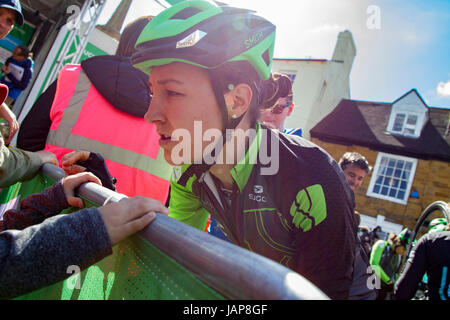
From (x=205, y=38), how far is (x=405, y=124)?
65.7ft

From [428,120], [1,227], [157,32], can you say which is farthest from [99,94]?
[428,120]

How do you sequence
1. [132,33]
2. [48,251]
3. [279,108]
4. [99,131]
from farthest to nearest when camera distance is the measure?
[279,108], [132,33], [99,131], [48,251]

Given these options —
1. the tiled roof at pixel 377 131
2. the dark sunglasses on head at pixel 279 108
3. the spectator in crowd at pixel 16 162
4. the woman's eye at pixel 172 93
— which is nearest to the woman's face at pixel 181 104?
the woman's eye at pixel 172 93

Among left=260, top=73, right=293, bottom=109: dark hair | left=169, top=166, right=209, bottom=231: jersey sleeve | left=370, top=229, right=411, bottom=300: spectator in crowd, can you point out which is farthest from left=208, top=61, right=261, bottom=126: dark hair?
left=370, top=229, right=411, bottom=300: spectator in crowd

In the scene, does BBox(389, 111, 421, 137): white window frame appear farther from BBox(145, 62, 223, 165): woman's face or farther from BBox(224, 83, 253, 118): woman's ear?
BBox(145, 62, 223, 165): woman's face

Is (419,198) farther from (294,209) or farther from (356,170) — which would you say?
(294,209)

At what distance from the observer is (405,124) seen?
17766mm

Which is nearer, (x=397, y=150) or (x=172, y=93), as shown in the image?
(x=172, y=93)

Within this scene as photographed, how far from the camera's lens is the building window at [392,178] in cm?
1537

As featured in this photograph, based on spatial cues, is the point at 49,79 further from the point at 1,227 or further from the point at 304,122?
the point at 304,122

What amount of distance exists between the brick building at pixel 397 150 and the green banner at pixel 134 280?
656 inches

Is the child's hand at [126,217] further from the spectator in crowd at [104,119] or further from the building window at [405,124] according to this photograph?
the building window at [405,124]

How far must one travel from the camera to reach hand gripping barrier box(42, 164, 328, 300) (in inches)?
17.5

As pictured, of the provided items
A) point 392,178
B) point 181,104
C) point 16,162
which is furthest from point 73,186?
point 392,178
